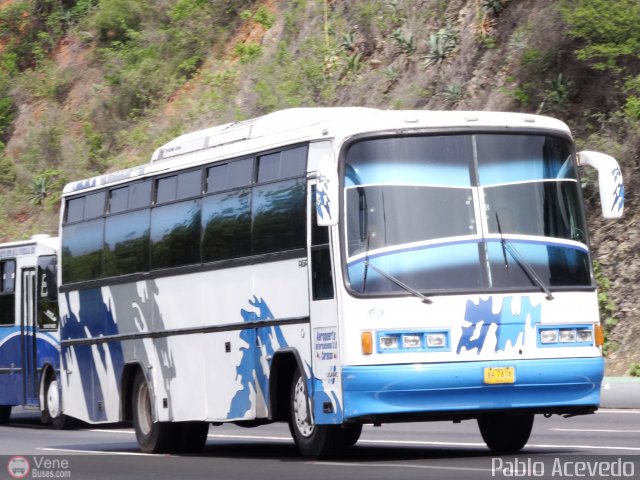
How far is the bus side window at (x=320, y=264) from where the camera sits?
14.1m

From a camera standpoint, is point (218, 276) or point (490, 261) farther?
point (218, 276)

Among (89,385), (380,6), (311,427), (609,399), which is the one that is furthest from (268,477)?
(380,6)

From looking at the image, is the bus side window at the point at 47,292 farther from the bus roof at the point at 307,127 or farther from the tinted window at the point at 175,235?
the tinted window at the point at 175,235

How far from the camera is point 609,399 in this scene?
23.1m

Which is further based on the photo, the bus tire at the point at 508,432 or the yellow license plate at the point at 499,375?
the bus tire at the point at 508,432

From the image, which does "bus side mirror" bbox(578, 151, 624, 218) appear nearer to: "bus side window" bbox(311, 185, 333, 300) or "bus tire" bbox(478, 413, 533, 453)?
"bus tire" bbox(478, 413, 533, 453)

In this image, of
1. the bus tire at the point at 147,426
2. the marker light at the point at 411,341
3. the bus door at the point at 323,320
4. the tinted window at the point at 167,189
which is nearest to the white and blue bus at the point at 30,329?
the bus tire at the point at 147,426

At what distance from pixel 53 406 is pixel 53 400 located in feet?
0.37

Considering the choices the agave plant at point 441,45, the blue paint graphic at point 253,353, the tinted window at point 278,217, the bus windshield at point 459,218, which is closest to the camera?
the bus windshield at point 459,218

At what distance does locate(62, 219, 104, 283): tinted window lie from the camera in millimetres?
19250

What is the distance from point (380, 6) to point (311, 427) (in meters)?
25.5

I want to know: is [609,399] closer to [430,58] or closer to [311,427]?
[311,427]

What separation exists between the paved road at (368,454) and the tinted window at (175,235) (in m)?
2.20

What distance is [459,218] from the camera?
14.0 m
